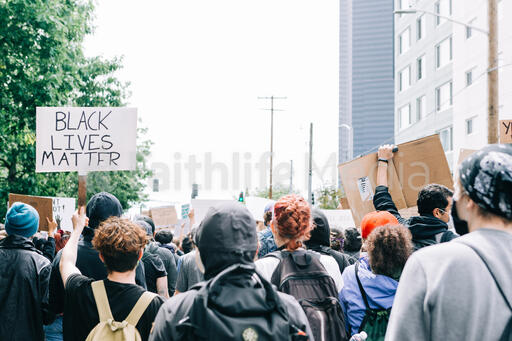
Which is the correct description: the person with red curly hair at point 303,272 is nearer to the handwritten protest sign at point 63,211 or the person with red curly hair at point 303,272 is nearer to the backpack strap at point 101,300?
the backpack strap at point 101,300

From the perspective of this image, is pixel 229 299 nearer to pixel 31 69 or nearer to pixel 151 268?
pixel 151 268

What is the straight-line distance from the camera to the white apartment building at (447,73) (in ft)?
94.9

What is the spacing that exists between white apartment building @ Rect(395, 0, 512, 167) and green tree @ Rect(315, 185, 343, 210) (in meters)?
6.86

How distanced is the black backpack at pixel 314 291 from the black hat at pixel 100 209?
1476 mm

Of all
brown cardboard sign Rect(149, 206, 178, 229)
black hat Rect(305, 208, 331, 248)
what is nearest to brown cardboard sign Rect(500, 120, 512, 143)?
black hat Rect(305, 208, 331, 248)

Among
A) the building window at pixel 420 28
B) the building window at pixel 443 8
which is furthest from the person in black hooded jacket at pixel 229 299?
the building window at pixel 420 28

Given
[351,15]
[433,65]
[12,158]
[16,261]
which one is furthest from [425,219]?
[351,15]

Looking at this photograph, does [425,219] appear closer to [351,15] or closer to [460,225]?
[460,225]

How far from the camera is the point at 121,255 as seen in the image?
123 inches

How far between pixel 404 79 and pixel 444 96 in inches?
295

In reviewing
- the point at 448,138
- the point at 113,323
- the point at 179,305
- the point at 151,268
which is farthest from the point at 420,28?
the point at 179,305

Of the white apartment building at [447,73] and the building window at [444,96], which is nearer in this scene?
the white apartment building at [447,73]

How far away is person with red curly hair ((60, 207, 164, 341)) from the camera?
2990 mm

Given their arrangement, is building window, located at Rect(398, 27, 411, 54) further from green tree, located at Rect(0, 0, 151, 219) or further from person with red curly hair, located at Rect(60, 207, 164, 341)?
person with red curly hair, located at Rect(60, 207, 164, 341)
